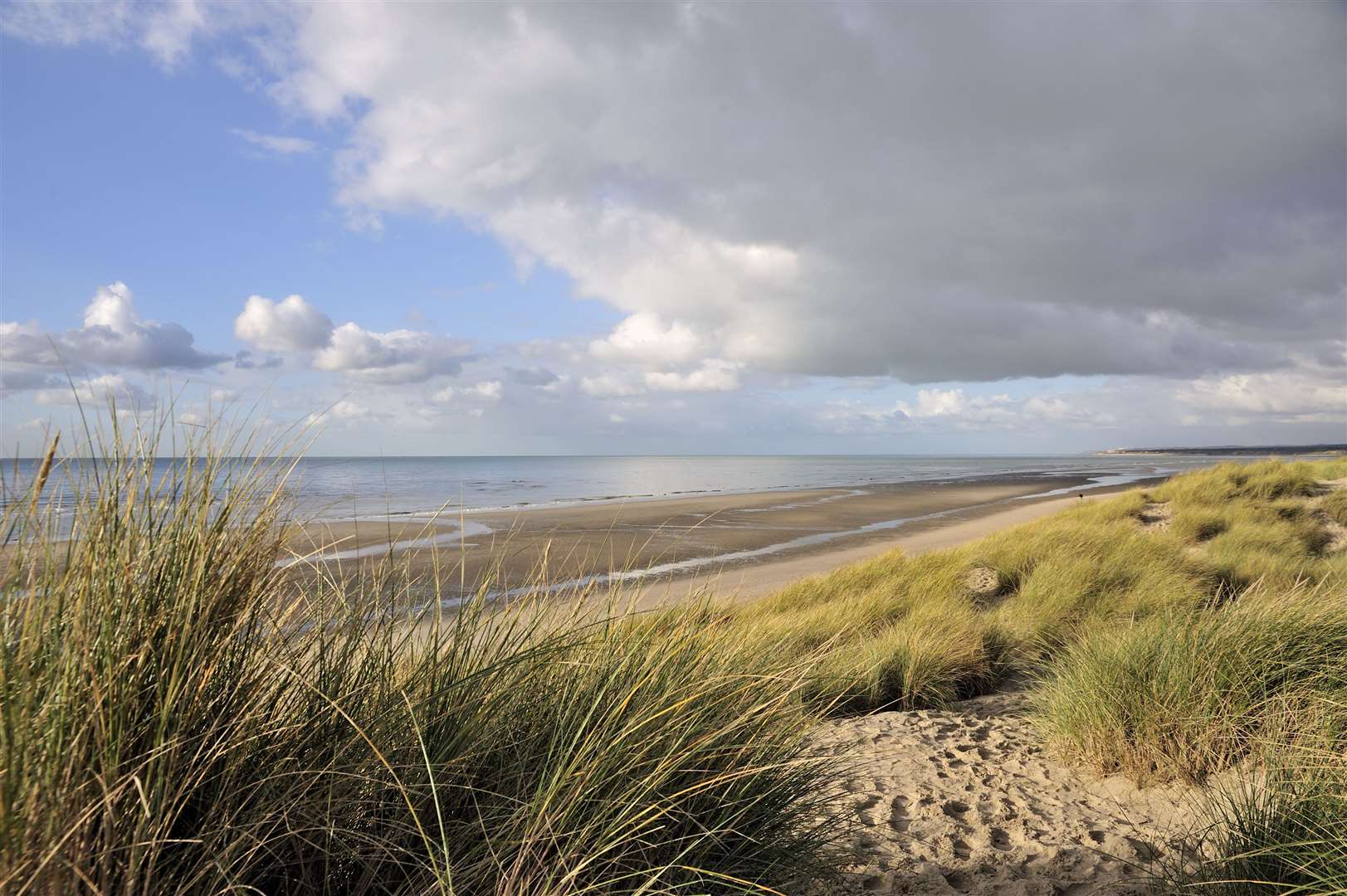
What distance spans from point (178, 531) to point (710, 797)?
6.12 ft

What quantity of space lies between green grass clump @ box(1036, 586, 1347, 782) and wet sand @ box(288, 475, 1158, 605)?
3.84 metres

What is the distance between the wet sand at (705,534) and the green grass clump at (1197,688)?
384cm

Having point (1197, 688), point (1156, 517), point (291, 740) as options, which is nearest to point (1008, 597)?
point (1197, 688)

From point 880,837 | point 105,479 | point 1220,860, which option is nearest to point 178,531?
point 105,479

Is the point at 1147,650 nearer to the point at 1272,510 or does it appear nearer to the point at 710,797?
the point at 710,797

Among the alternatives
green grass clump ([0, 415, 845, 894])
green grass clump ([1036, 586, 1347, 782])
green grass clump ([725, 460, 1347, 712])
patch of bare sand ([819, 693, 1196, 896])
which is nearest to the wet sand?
green grass clump ([725, 460, 1347, 712])

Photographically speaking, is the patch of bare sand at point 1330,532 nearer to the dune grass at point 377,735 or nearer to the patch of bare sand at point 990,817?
the dune grass at point 377,735

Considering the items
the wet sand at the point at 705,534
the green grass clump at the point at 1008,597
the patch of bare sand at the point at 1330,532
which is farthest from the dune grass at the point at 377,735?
the patch of bare sand at the point at 1330,532

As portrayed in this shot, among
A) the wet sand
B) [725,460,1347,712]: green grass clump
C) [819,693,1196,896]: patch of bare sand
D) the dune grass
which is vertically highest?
the dune grass

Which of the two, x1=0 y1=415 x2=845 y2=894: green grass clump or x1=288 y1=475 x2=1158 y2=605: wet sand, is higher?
x1=0 y1=415 x2=845 y2=894: green grass clump

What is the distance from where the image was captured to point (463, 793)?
2262 millimetres

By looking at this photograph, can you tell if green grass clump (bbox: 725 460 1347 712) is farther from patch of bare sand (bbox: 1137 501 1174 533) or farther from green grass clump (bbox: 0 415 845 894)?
green grass clump (bbox: 0 415 845 894)

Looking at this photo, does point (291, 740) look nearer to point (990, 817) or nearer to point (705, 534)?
point (990, 817)

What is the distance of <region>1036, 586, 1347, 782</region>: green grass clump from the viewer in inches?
155
